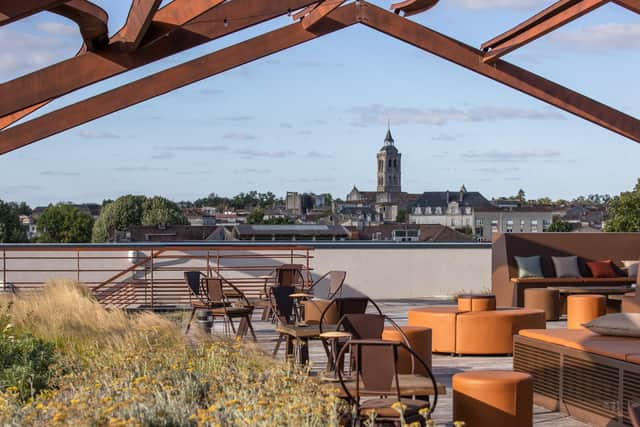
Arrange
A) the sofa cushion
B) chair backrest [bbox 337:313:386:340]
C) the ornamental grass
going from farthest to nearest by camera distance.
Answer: chair backrest [bbox 337:313:386:340] < the sofa cushion < the ornamental grass

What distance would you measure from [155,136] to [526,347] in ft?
96.0

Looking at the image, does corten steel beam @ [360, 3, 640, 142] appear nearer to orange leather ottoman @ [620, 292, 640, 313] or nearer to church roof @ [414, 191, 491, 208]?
orange leather ottoman @ [620, 292, 640, 313]

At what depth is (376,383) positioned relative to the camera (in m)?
5.30

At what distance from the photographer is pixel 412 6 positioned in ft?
44.6

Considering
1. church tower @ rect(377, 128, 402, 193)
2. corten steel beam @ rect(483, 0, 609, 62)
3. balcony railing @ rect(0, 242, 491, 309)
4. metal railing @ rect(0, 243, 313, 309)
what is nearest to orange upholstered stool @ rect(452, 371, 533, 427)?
corten steel beam @ rect(483, 0, 609, 62)

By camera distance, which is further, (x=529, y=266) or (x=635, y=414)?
(x=529, y=266)

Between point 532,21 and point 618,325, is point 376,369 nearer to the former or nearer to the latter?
point 618,325

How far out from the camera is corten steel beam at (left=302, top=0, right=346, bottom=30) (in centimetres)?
1310

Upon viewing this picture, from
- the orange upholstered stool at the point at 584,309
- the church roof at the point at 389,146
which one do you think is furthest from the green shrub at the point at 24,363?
the church roof at the point at 389,146

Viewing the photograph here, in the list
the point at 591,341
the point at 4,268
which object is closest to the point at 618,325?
the point at 591,341

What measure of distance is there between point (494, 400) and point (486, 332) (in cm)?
426

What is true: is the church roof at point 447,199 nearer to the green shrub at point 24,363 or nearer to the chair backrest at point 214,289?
the chair backrest at point 214,289

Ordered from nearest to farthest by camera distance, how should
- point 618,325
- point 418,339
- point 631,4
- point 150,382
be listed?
point 150,382, point 618,325, point 418,339, point 631,4

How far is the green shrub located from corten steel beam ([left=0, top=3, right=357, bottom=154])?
5.01 metres
